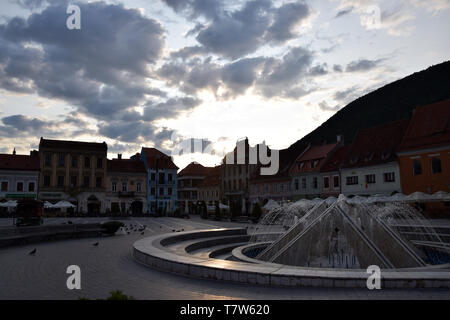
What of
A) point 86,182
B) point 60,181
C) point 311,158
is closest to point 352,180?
point 311,158

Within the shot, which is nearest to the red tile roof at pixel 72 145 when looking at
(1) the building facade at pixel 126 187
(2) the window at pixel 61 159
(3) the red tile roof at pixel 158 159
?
(2) the window at pixel 61 159

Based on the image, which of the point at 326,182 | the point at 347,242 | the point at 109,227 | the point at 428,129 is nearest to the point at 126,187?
the point at 326,182

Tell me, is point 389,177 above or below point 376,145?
below

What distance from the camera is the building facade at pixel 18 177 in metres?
52.2

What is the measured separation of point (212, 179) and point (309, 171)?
1205 inches

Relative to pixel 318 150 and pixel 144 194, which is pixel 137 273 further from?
pixel 144 194

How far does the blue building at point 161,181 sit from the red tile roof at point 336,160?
2948 cm

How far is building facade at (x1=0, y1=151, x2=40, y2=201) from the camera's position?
5222cm

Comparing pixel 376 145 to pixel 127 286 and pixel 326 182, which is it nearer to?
pixel 326 182

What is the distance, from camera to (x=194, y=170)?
86.7 metres

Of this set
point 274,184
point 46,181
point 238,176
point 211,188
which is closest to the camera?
point 46,181

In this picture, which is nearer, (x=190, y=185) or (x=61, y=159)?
(x=61, y=159)

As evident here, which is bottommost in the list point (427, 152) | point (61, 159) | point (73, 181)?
point (73, 181)

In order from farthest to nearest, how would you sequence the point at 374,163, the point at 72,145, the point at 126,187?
the point at 126,187, the point at 72,145, the point at 374,163
